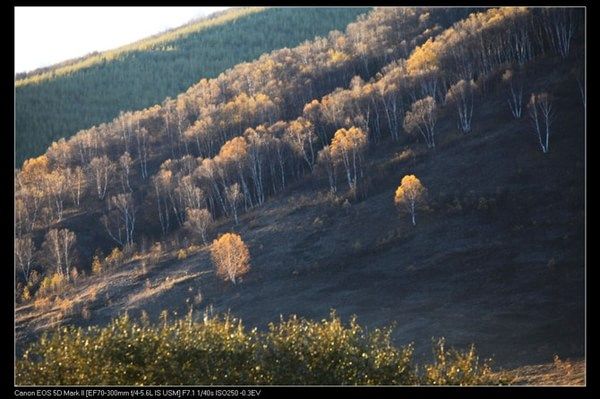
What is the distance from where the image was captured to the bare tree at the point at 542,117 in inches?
791

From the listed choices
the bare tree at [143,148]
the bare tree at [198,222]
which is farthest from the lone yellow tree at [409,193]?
the bare tree at [143,148]

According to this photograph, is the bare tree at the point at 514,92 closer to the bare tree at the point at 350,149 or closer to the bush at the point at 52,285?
the bare tree at the point at 350,149

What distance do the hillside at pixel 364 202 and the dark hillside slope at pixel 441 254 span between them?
0.04 m

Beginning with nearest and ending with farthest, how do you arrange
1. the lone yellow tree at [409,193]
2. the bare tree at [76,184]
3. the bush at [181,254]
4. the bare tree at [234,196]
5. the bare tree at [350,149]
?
the bush at [181,254] < the lone yellow tree at [409,193] < the bare tree at [234,196] < the bare tree at [350,149] < the bare tree at [76,184]

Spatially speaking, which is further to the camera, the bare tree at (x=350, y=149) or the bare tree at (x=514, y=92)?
the bare tree at (x=350, y=149)

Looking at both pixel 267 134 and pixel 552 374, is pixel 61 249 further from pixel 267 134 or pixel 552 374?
pixel 552 374

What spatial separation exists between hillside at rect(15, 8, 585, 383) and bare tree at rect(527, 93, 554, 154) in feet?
0.27

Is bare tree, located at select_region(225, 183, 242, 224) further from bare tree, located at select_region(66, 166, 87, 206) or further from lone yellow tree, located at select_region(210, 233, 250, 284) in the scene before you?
bare tree, located at select_region(66, 166, 87, 206)

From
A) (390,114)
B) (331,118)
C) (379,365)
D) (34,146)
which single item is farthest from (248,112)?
(379,365)

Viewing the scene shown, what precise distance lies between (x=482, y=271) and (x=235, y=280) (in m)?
6.47

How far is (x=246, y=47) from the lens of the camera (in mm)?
29922

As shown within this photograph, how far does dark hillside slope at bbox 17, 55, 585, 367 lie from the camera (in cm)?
1862

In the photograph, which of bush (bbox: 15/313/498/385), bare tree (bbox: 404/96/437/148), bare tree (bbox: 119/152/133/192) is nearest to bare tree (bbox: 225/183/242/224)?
bare tree (bbox: 119/152/133/192)
